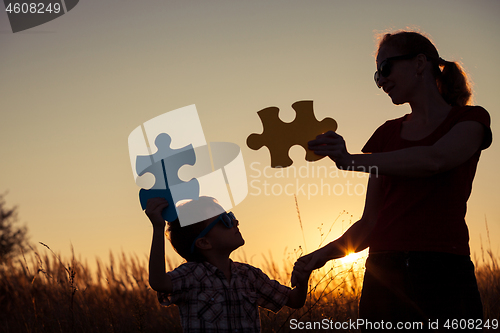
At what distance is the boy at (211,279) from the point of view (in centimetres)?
269

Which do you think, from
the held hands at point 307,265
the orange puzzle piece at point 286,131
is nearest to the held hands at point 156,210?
the orange puzzle piece at point 286,131

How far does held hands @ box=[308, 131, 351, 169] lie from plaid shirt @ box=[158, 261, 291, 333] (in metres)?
1.10

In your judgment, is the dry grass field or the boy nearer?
the boy

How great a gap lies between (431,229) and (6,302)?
501 cm

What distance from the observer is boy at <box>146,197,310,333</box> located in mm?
2686

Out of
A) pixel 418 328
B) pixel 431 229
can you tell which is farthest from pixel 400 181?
pixel 418 328

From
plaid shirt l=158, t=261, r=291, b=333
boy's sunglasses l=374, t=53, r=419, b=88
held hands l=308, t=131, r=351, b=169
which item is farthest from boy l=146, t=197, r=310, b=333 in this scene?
boy's sunglasses l=374, t=53, r=419, b=88

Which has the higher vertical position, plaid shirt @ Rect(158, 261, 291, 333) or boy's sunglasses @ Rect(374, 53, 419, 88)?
boy's sunglasses @ Rect(374, 53, 419, 88)

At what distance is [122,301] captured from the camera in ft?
17.6

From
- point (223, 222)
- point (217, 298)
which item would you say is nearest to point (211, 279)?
point (217, 298)

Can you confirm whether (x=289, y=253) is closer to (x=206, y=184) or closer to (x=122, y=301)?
(x=206, y=184)

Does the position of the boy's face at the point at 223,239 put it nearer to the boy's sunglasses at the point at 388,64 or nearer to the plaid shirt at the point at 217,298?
the plaid shirt at the point at 217,298

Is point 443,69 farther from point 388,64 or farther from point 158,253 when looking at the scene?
point 158,253

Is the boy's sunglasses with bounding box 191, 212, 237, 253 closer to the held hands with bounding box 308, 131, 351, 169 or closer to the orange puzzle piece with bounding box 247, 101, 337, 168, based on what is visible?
the orange puzzle piece with bounding box 247, 101, 337, 168
